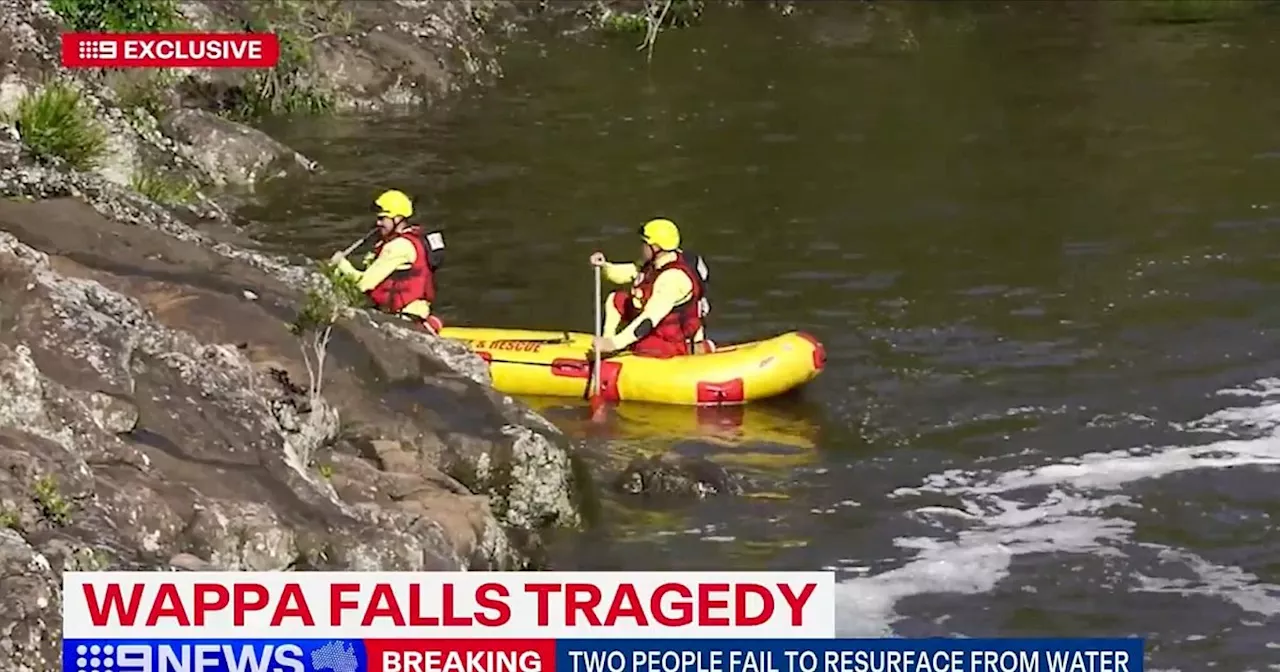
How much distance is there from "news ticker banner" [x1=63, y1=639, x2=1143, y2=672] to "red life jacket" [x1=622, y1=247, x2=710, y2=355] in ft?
26.3

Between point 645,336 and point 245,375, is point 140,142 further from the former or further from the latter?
point 245,375

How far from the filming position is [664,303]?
1627 centimetres

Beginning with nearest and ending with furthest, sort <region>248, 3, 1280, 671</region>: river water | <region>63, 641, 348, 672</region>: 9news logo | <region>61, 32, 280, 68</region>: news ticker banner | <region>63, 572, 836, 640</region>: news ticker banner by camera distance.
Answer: <region>63, 641, 348, 672</region>: 9news logo < <region>63, 572, 836, 640</region>: news ticker banner < <region>248, 3, 1280, 671</region>: river water < <region>61, 32, 280, 68</region>: news ticker banner

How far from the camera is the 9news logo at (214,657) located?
7785mm

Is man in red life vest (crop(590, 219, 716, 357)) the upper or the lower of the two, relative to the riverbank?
upper

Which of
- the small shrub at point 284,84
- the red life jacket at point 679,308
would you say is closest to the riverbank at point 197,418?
the red life jacket at point 679,308

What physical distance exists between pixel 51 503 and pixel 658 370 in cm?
776


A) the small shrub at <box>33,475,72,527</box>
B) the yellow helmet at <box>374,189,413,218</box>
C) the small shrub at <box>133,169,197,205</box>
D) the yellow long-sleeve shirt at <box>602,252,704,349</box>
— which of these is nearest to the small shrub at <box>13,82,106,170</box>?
the small shrub at <box>133,169,197,205</box>

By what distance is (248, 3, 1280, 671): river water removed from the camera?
12203 mm

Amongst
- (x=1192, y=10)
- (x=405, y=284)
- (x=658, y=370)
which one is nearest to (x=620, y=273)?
(x=658, y=370)

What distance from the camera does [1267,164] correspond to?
24.9 metres

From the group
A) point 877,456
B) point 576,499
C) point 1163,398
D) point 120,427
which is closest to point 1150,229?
point 1163,398

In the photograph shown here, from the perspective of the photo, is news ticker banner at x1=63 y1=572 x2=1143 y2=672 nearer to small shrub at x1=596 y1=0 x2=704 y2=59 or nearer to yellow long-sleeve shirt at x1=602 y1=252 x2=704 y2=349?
yellow long-sleeve shirt at x1=602 y1=252 x2=704 y2=349

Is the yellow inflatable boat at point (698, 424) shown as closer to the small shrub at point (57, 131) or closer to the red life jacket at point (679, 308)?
the red life jacket at point (679, 308)
